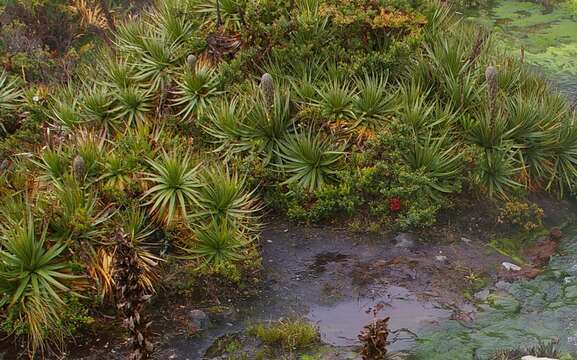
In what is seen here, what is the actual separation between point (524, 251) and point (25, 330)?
5.72 m

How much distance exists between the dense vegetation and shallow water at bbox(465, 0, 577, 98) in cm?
218

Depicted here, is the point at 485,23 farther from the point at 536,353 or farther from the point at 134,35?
the point at 536,353

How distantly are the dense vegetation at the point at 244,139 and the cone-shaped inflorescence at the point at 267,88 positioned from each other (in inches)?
0.9

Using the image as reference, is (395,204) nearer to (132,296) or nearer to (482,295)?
(482,295)

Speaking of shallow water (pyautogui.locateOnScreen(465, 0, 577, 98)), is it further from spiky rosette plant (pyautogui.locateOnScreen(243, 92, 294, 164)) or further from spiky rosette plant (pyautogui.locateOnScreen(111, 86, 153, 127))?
spiky rosette plant (pyautogui.locateOnScreen(111, 86, 153, 127))

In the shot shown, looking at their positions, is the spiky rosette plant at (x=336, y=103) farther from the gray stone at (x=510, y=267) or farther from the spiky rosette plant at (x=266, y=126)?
the gray stone at (x=510, y=267)

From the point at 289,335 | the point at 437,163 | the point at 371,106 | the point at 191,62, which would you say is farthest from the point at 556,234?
the point at 191,62

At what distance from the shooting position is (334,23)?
9539 millimetres

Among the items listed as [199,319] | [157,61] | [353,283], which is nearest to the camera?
[199,319]

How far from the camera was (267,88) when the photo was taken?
28.0 feet

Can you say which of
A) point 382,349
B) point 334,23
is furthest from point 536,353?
point 334,23

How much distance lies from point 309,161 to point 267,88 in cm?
107

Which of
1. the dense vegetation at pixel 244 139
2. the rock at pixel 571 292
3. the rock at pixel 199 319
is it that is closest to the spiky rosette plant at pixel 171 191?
the dense vegetation at pixel 244 139

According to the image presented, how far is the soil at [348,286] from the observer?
6578mm
